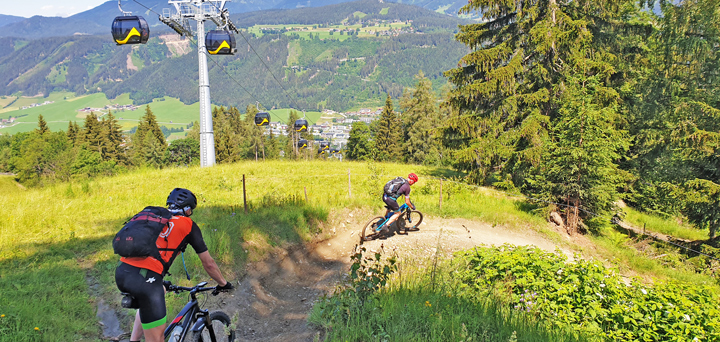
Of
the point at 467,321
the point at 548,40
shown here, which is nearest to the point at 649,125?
the point at 548,40

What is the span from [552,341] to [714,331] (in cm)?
219

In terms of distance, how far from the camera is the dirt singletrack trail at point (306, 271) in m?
6.27

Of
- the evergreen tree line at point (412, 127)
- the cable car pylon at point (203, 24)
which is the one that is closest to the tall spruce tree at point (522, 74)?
the cable car pylon at point (203, 24)

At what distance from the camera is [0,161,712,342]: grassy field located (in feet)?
17.3

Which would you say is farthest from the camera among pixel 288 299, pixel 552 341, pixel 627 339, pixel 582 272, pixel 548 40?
pixel 548 40

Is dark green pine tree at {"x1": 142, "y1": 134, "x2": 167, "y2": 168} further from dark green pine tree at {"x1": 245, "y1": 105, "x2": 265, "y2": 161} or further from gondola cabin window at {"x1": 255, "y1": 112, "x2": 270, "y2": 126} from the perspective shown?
gondola cabin window at {"x1": 255, "y1": 112, "x2": 270, "y2": 126}

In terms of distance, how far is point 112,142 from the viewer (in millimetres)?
59469

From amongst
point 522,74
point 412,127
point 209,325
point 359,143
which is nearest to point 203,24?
point 522,74

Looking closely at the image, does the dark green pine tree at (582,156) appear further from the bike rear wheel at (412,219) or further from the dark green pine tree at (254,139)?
the dark green pine tree at (254,139)

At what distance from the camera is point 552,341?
4.53 metres

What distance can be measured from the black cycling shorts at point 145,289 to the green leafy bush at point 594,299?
485 cm

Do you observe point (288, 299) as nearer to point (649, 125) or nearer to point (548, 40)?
point (548, 40)

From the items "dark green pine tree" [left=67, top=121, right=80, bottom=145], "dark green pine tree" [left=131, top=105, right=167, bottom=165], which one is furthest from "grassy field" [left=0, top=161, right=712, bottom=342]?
"dark green pine tree" [left=67, top=121, right=80, bottom=145]

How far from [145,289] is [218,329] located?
1.34 metres
